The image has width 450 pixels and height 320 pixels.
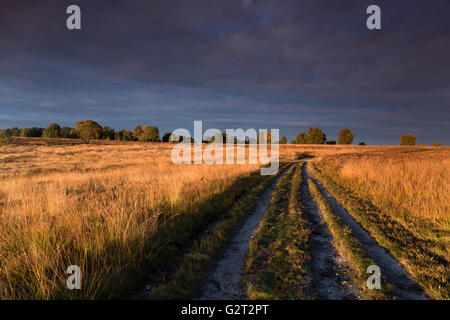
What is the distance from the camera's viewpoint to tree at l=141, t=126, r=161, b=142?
113 m

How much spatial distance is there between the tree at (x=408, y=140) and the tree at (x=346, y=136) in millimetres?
22429

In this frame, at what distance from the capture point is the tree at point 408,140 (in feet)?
351

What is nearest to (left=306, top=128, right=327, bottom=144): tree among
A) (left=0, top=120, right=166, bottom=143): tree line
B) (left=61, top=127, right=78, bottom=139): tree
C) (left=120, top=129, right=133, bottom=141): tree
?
(left=0, top=120, right=166, bottom=143): tree line

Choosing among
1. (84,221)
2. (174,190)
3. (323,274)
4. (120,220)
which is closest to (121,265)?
(120,220)

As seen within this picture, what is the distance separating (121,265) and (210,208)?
4479mm

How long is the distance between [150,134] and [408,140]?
135537mm

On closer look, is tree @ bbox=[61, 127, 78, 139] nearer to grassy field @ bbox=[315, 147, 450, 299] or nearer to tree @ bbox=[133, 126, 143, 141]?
tree @ bbox=[133, 126, 143, 141]

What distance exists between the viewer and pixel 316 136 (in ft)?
414

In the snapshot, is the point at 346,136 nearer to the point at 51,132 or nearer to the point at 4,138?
the point at 4,138

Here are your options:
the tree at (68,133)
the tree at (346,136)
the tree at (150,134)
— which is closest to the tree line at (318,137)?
the tree at (346,136)

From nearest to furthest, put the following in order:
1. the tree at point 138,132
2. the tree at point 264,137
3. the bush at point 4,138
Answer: the bush at point 4,138, the tree at point 264,137, the tree at point 138,132

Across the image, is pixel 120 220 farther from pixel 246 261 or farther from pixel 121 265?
pixel 246 261

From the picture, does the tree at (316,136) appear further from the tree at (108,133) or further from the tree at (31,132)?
the tree at (31,132)

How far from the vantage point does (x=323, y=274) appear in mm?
4262
